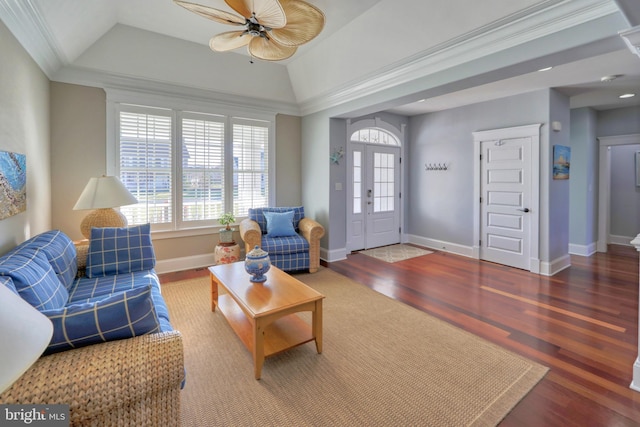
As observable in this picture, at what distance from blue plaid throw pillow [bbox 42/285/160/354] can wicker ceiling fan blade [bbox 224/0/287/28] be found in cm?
190

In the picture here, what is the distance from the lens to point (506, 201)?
15.4 ft

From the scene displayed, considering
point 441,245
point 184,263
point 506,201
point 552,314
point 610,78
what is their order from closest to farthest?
point 552,314
point 610,78
point 184,263
point 506,201
point 441,245

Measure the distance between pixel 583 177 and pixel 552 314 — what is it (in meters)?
3.62

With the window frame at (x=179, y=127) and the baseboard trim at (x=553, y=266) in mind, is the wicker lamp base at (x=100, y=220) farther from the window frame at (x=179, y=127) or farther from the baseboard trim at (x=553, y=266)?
the baseboard trim at (x=553, y=266)

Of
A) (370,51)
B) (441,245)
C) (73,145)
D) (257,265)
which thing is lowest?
(441,245)

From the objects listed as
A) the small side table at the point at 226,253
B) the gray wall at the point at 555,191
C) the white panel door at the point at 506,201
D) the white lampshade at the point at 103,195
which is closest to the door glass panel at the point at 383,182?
the white panel door at the point at 506,201

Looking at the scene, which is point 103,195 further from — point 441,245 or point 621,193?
point 621,193

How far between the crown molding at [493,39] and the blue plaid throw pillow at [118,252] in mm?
3186

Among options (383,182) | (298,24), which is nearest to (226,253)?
(298,24)

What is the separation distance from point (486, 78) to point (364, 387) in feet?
9.52

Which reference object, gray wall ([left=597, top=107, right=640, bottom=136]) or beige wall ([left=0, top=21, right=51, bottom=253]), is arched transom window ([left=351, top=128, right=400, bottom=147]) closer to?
gray wall ([left=597, top=107, right=640, bottom=136])

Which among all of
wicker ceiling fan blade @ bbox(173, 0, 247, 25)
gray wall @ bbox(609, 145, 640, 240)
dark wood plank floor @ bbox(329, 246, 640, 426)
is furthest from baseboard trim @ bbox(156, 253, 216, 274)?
gray wall @ bbox(609, 145, 640, 240)

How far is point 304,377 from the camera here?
6.80 feet

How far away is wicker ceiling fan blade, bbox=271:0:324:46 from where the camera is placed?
2.15 metres
